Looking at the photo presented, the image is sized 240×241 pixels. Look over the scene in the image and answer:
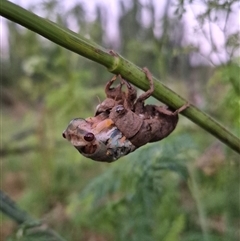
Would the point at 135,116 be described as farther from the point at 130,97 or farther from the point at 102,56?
the point at 102,56

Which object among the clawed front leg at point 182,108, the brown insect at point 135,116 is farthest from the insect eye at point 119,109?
the clawed front leg at point 182,108

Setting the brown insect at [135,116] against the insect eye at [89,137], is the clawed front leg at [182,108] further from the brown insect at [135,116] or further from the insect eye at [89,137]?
the insect eye at [89,137]

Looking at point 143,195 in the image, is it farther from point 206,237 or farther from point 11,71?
point 11,71

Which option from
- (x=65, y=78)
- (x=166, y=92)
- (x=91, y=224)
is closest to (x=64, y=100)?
(x=65, y=78)

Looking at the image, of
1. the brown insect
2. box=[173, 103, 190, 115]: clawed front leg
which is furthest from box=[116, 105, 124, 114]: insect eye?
box=[173, 103, 190, 115]: clawed front leg

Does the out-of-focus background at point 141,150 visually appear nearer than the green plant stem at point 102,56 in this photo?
No

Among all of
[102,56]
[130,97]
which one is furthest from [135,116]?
[102,56]
